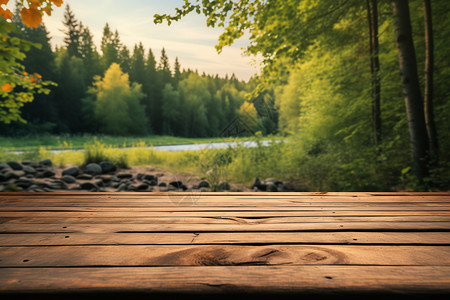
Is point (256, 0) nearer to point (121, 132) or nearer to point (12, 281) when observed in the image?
point (12, 281)

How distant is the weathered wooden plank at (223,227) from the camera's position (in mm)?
1186

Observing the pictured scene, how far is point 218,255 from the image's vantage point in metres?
0.89

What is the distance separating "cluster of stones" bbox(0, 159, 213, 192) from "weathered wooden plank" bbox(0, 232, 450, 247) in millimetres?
3499

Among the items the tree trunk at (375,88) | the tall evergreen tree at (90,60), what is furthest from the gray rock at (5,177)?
the tall evergreen tree at (90,60)

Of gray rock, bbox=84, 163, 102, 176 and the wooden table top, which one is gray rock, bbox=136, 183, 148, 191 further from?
the wooden table top

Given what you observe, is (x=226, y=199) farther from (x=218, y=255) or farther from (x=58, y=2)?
(x=58, y=2)

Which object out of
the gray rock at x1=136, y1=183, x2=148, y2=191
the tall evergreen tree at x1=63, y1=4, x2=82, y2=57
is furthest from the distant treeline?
the gray rock at x1=136, y1=183, x2=148, y2=191

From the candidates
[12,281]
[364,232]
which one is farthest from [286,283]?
[12,281]

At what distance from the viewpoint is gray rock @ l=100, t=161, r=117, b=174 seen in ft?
22.6

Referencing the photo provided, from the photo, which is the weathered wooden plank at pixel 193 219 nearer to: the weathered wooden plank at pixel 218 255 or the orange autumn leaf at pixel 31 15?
the weathered wooden plank at pixel 218 255

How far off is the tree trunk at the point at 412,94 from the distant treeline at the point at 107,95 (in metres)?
25.2

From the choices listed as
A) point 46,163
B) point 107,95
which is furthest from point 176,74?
point 46,163

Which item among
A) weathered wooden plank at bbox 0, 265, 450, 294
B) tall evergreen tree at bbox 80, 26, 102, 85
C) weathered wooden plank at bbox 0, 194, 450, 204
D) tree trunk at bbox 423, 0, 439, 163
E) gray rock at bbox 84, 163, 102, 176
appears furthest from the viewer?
tall evergreen tree at bbox 80, 26, 102, 85

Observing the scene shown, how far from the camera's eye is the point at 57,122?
2992cm
